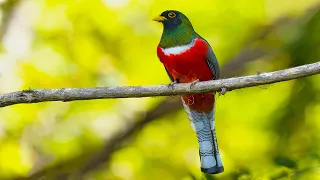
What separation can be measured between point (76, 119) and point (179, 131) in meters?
1.04

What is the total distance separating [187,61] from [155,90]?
730mm

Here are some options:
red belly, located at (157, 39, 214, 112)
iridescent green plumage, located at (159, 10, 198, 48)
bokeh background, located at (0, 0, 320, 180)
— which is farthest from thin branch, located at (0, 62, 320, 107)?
bokeh background, located at (0, 0, 320, 180)

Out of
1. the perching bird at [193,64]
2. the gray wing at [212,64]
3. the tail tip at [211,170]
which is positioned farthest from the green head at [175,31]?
the tail tip at [211,170]

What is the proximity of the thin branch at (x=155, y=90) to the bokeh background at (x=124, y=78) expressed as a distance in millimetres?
1974

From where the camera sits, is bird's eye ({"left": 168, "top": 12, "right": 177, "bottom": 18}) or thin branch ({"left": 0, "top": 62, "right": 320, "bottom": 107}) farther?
bird's eye ({"left": 168, "top": 12, "right": 177, "bottom": 18})

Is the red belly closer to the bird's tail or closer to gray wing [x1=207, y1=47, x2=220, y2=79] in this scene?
gray wing [x1=207, y1=47, x2=220, y2=79]

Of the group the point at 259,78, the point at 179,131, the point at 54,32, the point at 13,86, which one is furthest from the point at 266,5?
the point at 259,78

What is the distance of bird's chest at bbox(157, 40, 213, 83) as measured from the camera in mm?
4289

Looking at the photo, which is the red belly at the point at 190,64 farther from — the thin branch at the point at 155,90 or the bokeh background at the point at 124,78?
the bokeh background at the point at 124,78

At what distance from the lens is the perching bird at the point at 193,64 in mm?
4316

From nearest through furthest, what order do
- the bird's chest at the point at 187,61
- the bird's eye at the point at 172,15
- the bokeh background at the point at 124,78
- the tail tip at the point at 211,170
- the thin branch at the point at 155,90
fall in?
the thin branch at the point at 155,90 → the bird's chest at the point at 187,61 → the tail tip at the point at 211,170 → the bird's eye at the point at 172,15 → the bokeh background at the point at 124,78

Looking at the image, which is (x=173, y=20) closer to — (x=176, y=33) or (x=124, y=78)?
→ (x=176, y=33)

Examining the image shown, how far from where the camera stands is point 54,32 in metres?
6.50

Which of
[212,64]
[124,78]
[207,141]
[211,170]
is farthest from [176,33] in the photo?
[124,78]
